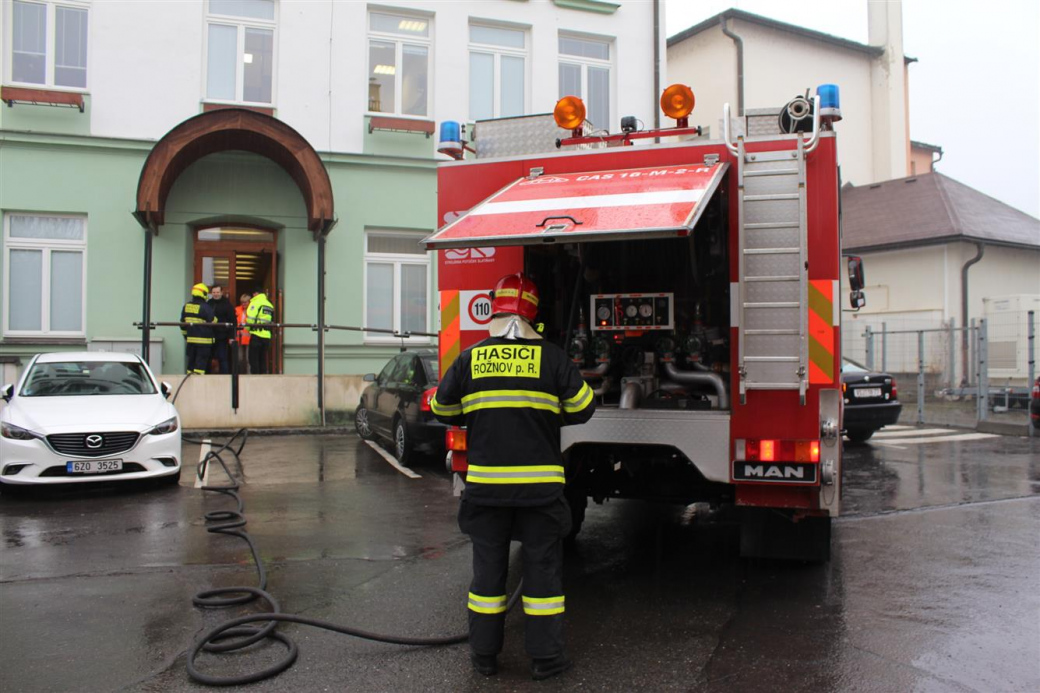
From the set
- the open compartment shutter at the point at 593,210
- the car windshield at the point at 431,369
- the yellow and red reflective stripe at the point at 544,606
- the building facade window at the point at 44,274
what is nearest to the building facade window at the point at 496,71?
the building facade window at the point at 44,274

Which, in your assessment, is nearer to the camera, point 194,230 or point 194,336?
point 194,336

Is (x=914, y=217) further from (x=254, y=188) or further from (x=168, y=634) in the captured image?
(x=168, y=634)

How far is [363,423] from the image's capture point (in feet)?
41.7

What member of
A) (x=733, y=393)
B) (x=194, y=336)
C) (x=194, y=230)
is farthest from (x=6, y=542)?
(x=194, y=230)

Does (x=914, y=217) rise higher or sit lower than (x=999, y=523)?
higher

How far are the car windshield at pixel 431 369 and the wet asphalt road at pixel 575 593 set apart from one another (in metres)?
1.51

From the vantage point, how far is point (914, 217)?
2438 cm

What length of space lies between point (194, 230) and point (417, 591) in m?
11.6

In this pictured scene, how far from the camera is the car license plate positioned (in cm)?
832

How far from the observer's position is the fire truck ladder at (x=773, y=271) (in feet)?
15.6

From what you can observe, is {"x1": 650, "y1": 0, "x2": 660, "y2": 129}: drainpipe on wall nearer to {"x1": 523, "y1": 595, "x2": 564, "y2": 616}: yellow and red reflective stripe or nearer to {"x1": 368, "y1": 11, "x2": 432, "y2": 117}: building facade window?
{"x1": 368, "y1": 11, "x2": 432, "y2": 117}: building facade window

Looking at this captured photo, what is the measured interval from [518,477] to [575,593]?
1.55m

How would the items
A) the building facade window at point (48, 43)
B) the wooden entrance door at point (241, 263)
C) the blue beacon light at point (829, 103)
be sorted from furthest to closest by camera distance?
the wooden entrance door at point (241, 263), the building facade window at point (48, 43), the blue beacon light at point (829, 103)

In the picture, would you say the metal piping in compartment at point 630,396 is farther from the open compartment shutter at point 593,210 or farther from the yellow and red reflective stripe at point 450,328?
the open compartment shutter at point 593,210
